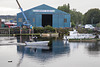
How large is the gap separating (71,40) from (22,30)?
40497mm

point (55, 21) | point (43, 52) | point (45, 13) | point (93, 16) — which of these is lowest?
point (43, 52)

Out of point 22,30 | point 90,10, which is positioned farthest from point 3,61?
point 90,10

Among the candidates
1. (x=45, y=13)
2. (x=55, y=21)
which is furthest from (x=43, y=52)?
(x=45, y=13)

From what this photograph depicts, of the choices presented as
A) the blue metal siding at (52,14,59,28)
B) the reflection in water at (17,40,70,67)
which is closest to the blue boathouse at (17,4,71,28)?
the blue metal siding at (52,14,59,28)

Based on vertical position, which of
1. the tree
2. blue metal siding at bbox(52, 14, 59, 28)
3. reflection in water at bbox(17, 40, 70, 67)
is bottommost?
reflection in water at bbox(17, 40, 70, 67)

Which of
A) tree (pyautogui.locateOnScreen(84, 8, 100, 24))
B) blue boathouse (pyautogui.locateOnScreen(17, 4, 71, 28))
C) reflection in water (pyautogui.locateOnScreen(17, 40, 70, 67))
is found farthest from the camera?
tree (pyautogui.locateOnScreen(84, 8, 100, 24))

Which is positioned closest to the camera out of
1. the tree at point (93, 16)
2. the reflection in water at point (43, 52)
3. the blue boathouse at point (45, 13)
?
the reflection in water at point (43, 52)

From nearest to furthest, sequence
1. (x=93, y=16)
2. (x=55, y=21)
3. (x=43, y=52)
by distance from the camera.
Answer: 1. (x=43, y=52)
2. (x=55, y=21)
3. (x=93, y=16)

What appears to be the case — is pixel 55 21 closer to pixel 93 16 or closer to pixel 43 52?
pixel 93 16

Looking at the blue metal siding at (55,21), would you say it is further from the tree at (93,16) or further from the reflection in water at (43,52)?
the reflection in water at (43,52)

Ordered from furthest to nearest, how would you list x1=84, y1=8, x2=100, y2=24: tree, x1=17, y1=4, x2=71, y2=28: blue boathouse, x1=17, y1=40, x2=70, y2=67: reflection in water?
x1=84, y1=8, x2=100, y2=24: tree
x1=17, y1=4, x2=71, y2=28: blue boathouse
x1=17, y1=40, x2=70, y2=67: reflection in water

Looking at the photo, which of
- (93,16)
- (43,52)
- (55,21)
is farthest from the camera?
(93,16)

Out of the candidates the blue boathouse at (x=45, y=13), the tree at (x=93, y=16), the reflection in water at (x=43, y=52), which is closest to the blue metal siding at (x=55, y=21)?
the blue boathouse at (x=45, y=13)

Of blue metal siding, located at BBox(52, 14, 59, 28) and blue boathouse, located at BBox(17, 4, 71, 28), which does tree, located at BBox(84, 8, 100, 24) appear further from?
blue metal siding, located at BBox(52, 14, 59, 28)
